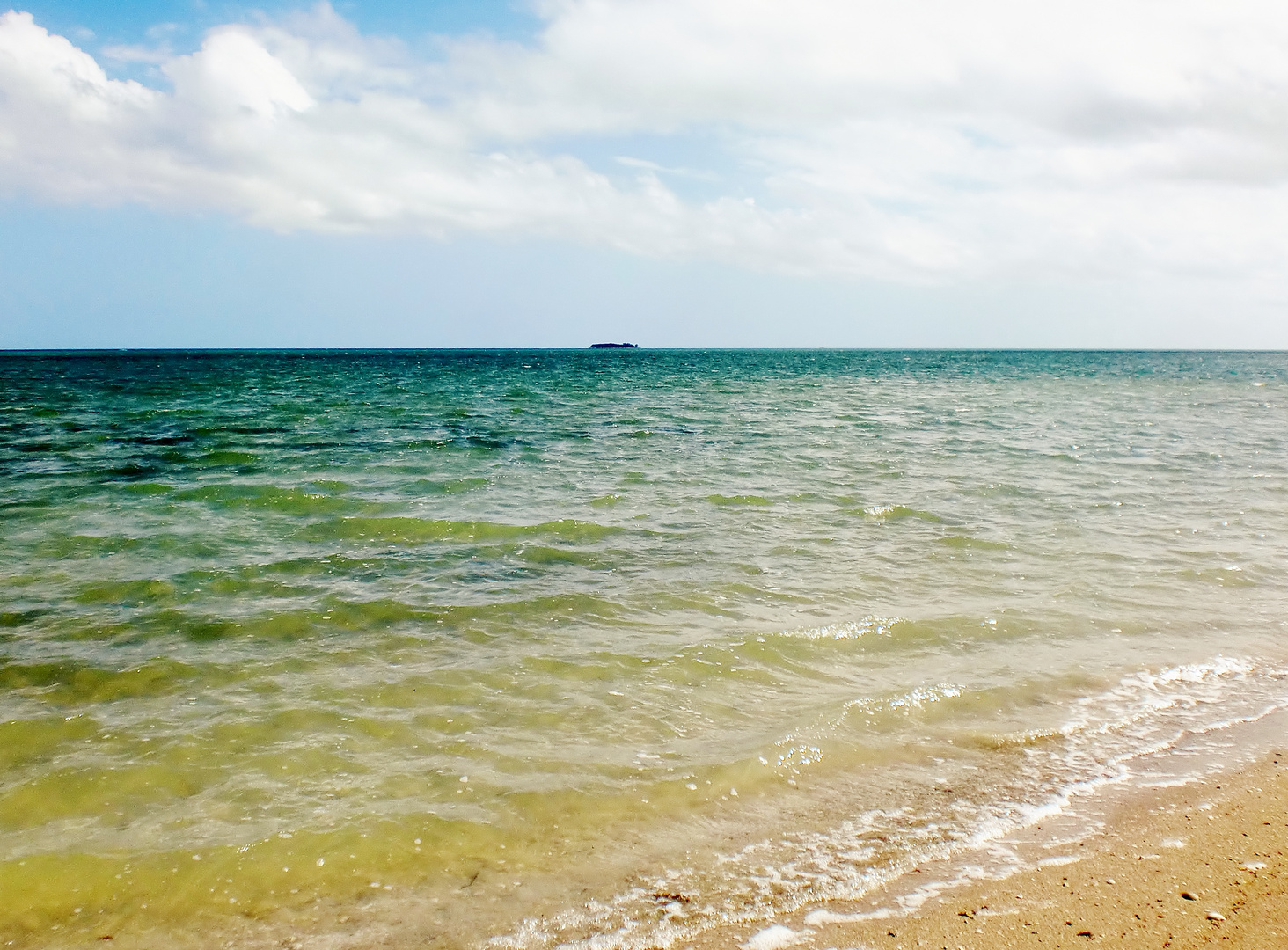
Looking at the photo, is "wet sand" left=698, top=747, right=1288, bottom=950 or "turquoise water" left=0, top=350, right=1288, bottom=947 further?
→ "turquoise water" left=0, top=350, right=1288, bottom=947

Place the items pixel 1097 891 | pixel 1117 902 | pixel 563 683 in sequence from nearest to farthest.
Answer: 1. pixel 1117 902
2. pixel 1097 891
3. pixel 563 683

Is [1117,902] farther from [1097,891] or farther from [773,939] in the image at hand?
[773,939]

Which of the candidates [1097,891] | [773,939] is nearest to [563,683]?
[773,939]

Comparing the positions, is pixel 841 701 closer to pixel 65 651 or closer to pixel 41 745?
pixel 41 745

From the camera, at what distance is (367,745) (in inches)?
207

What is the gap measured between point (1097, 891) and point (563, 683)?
12.4ft

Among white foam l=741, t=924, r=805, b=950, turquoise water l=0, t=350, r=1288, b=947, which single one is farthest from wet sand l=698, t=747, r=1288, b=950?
turquoise water l=0, t=350, r=1288, b=947

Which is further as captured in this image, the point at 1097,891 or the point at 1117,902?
the point at 1097,891

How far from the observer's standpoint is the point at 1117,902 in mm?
3629

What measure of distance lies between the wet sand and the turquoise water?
277 millimetres

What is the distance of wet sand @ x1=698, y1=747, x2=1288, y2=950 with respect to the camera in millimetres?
3410

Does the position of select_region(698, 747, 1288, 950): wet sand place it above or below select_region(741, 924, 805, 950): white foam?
above

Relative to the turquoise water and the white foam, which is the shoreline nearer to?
the white foam

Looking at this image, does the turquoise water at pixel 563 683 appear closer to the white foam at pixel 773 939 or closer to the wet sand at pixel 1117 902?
the white foam at pixel 773 939
